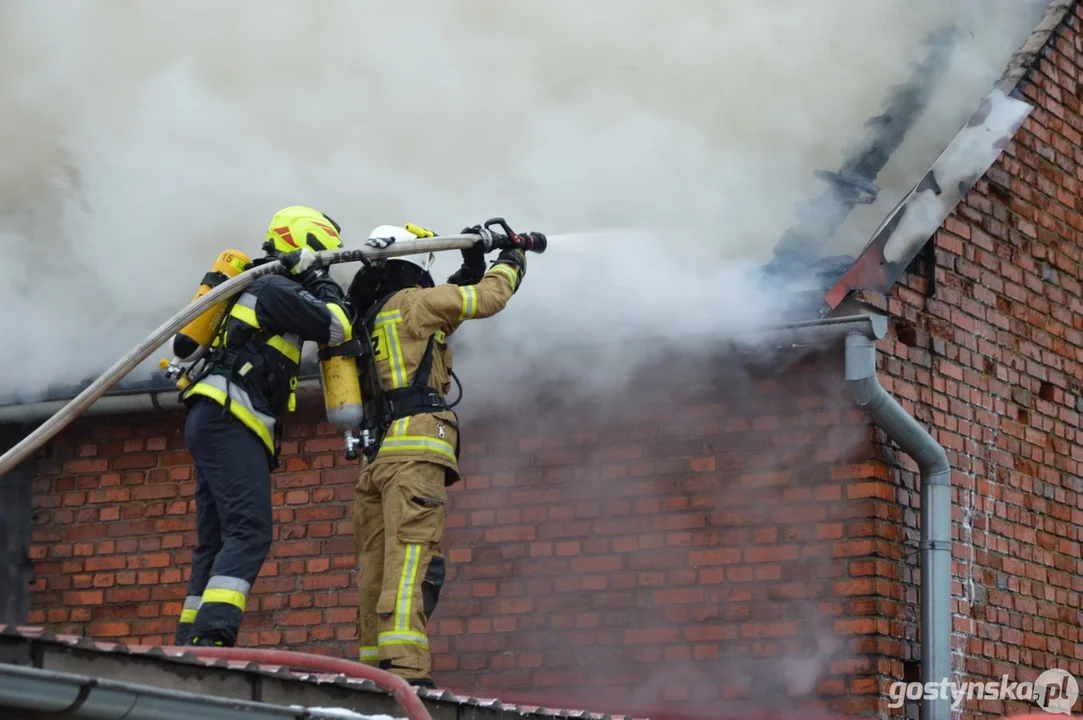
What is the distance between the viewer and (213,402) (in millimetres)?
5996

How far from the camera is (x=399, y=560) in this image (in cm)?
583

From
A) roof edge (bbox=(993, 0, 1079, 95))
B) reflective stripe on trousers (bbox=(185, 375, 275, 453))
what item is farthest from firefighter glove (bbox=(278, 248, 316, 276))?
roof edge (bbox=(993, 0, 1079, 95))

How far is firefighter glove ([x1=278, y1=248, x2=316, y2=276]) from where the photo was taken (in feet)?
19.8

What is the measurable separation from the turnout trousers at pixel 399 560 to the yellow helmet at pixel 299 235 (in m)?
0.86

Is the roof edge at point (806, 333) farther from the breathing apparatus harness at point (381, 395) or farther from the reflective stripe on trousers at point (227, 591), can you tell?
the reflective stripe on trousers at point (227, 591)

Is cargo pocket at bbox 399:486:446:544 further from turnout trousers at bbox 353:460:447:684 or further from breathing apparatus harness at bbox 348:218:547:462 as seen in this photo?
breathing apparatus harness at bbox 348:218:547:462

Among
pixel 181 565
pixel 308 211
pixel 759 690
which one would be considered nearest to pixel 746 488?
pixel 759 690

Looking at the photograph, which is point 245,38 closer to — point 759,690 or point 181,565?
point 181,565

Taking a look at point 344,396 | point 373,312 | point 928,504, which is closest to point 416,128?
point 373,312

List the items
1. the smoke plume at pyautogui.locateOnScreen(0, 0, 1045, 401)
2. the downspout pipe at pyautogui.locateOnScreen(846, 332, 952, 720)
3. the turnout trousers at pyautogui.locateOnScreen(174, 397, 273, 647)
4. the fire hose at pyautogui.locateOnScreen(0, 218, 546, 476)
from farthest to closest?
the smoke plume at pyautogui.locateOnScreen(0, 0, 1045, 401)
the downspout pipe at pyautogui.locateOnScreen(846, 332, 952, 720)
the fire hose at pyautogui.locateOnScreen(0, 218, 546, 476)
the turnout trousers at pyautogui.locateOnScreen(174, 397, 273, 647)

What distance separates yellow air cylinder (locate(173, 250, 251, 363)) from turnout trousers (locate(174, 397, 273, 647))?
228mm

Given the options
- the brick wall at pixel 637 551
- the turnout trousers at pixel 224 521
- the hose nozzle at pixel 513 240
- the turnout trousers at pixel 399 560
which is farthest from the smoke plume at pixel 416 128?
the turnout trousers at pixel 224 521

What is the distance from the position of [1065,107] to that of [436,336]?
3.90 metres

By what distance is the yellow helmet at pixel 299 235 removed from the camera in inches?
245
